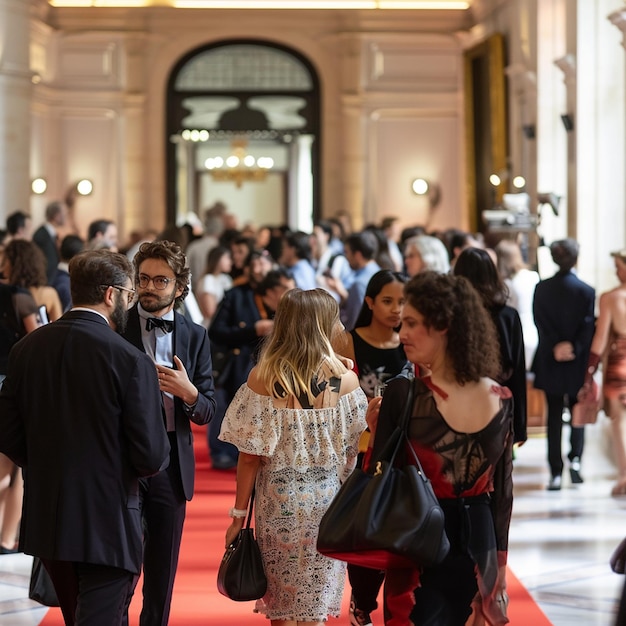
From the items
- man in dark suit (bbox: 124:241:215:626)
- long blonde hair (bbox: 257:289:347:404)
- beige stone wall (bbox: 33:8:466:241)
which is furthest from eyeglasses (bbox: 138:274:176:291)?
beige stone wall (bbox: 33:8:466:241)

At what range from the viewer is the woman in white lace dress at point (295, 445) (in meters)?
4.92

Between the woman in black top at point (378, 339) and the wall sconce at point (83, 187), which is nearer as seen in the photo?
the woman in black top at point (378, 339)

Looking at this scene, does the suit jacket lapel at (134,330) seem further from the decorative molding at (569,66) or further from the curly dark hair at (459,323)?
the decorative molding at (569,66)

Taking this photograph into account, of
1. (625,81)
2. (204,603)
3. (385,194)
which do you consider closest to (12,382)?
(204,603)

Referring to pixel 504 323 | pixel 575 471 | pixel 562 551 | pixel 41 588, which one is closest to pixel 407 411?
pixel 41 588

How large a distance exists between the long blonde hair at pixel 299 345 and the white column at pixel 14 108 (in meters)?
14.2

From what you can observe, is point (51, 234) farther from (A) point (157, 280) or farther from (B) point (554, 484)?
(A) point (157, 280)

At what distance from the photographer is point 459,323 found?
4082 millimetres

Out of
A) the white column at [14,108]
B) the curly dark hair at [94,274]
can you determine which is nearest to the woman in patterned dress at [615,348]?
the curly dark hair at [94,274]

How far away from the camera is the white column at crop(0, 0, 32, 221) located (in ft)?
61.1

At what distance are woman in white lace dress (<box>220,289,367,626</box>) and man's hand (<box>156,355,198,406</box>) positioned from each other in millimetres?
180

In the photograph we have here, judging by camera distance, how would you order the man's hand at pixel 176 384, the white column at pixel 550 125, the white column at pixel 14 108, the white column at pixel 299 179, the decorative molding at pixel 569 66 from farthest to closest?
the white column at pixel 299 179, the white column at pixel 14 108, the white column at pixel 550 125, the decorative molding at pixel 569 66, the man's hand at pixel 176 384

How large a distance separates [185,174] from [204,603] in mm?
25594

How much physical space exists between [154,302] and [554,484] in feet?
17.0
